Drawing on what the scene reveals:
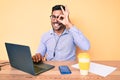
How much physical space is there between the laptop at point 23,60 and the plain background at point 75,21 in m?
0.91

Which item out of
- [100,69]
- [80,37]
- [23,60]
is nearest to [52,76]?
[23,60]

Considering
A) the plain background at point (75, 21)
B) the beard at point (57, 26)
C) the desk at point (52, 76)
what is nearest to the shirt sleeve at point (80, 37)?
the beard at point (57, 26)

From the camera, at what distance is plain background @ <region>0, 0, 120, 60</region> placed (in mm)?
2086

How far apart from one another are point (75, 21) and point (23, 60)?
3.72 ft

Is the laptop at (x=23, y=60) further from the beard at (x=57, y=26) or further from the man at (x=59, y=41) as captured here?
the beard at (x=57, y=26)

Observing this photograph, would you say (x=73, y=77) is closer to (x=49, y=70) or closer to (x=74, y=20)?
(x=49, y=70)

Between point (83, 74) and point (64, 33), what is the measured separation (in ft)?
2.54

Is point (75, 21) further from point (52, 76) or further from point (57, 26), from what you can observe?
point (52, 76)

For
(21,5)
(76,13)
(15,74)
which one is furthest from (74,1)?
(15,74)

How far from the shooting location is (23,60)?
1.18 meters

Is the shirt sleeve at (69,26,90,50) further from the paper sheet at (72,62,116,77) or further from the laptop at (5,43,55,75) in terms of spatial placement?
the laptop at (5,43,55,75)

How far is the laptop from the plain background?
0.91 meters

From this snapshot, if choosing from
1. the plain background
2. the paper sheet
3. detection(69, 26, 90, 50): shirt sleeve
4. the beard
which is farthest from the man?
the paper sheet

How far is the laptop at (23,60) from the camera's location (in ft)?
3.65
